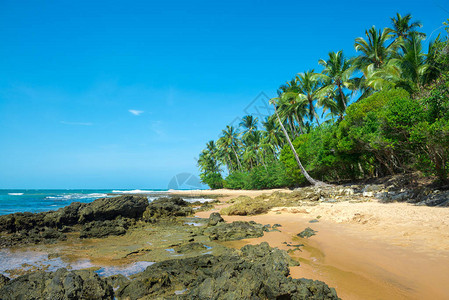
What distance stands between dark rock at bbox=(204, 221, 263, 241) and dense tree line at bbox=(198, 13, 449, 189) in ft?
26.9

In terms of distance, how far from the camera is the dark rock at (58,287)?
12.6ft

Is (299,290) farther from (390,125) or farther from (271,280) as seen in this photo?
(390,125)

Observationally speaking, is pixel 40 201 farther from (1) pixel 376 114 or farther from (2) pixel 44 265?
(1) pixel 376 114

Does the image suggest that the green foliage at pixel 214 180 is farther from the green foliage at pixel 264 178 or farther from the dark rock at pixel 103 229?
the dark rock at pixel 103 229

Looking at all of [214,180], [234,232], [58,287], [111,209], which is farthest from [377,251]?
[214,180]

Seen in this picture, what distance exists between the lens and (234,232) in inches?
356

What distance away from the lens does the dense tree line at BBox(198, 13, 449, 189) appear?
1070 cm

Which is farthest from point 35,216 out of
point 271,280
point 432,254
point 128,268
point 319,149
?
point 319,149

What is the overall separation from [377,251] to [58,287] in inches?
281

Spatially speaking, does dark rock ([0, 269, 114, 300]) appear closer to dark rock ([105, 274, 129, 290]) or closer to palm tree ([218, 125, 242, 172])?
dark rock ([105, 274, 129, 290])

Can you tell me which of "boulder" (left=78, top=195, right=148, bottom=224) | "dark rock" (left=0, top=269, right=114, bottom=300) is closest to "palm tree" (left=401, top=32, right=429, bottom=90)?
"boulder" (left=78, top=195, right=148, bottom=224)

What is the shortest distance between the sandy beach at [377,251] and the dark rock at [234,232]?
1.49 ft

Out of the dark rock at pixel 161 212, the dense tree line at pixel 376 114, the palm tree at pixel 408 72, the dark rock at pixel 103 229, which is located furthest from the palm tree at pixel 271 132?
the dark rock at pixel 103 229

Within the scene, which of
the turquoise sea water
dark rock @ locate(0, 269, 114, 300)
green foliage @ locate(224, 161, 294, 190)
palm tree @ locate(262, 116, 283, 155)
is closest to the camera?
dark rock @ locate(0, 269, 114, 300)
